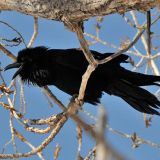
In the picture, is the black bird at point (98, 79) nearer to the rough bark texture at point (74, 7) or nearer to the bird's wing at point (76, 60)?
the bird's wing at point (76, 60)

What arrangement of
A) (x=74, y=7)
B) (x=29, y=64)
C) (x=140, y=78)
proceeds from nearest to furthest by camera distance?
1. (x=74, y=7)
2. (x=140, y=78)
3. (x=29, y=64)

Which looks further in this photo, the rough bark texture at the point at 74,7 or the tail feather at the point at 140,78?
the tail feather at the point at 140,78

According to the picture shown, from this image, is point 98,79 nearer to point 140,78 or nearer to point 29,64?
point 140,78

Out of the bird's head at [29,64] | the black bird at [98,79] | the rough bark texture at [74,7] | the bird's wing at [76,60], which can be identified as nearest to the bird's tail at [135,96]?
the black bird at [98,79]

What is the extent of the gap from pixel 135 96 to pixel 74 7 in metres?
1.68

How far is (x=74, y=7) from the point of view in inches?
A: 72.9

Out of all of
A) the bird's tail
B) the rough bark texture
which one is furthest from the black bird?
the rough bark texture

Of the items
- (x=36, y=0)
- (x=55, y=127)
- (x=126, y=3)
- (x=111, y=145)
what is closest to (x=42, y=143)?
(x=55, y=127)

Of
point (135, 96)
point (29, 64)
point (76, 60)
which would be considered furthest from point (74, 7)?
point (29, 64)

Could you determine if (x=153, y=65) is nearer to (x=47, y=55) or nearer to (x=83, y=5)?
(x=47, y=55)

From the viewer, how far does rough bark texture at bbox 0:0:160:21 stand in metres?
1.67

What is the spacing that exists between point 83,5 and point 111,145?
5.22ft

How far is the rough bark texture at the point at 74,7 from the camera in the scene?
1.67m

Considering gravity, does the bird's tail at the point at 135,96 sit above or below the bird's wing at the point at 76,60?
below
